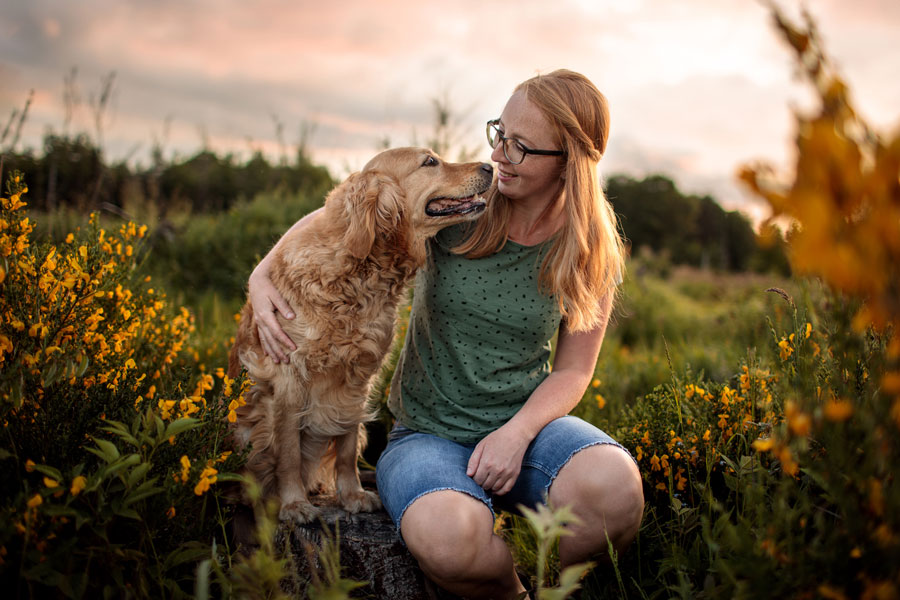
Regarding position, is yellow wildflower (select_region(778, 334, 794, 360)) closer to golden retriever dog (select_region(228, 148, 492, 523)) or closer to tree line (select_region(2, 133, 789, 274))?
tree line (select_region(2, 133, 789, 274))

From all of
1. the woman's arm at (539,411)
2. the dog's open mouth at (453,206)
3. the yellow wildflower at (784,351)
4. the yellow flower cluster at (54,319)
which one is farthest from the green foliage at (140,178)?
the yellow wildflower at (784,351)

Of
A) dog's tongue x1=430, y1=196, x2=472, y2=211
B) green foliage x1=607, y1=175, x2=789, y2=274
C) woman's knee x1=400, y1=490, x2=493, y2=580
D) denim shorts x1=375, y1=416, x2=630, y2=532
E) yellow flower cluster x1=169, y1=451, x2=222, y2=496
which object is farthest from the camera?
green foliage x1=607, y1=175, x2=789, y2=274

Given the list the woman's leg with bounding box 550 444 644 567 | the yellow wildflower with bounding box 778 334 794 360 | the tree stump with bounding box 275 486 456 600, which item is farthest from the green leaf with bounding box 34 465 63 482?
the yellow wildflower with bounding box 778 334 794 360

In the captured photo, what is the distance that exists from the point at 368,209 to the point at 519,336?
2.63 feet

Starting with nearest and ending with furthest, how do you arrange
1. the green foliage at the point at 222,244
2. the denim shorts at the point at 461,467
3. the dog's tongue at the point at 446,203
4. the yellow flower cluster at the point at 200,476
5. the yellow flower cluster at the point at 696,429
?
the yellow flower cluster at the point at 200,476, the denim shorts at the point at 461,467, the yellow flower cluster at the point at 696,429, the dog's tongue at the point at 446,203, the green foliage at the point at 222,244

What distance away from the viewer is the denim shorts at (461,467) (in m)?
2.01

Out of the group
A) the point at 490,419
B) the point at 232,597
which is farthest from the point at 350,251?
the point at 232,597

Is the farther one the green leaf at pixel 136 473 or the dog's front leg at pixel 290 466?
the dog's front leg at pixel 290 466

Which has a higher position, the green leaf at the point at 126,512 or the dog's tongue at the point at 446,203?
the dog's tongue at the point at 446,203

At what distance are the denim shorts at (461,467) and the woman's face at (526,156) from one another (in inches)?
36.7

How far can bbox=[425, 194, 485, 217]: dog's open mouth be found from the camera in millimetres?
2436

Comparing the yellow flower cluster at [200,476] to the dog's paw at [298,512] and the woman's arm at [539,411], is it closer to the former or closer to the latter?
the dog's paw at [298,512]

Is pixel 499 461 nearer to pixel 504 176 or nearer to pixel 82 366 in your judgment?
pixel 504 176

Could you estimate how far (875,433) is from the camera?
1001 millimetres
